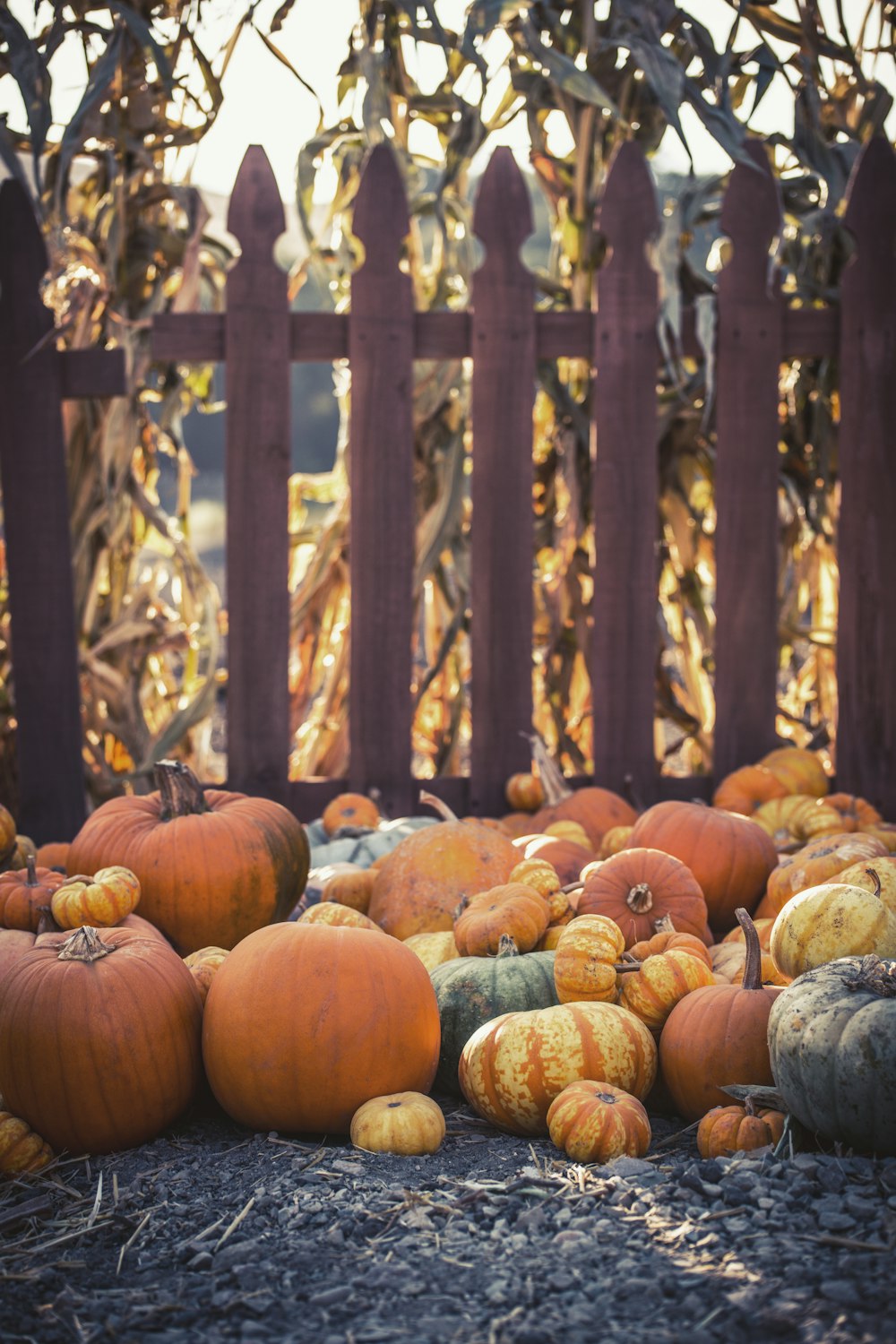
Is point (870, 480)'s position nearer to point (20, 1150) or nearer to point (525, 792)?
point (525, 792)

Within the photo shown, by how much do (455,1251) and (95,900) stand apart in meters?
1.29

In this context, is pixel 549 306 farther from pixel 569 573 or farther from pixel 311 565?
pixel 311 565

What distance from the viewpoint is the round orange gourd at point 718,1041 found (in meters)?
2.55

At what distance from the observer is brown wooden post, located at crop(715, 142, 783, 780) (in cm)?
489

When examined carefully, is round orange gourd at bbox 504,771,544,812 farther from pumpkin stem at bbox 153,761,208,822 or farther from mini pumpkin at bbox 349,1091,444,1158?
mini pumpkin at bbox 349,1091,444,1158

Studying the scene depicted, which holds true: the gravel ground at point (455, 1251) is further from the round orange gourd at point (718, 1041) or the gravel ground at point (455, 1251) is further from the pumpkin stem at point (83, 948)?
the pumpkin stem at point (83, 948)

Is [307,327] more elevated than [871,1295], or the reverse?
[307,327]

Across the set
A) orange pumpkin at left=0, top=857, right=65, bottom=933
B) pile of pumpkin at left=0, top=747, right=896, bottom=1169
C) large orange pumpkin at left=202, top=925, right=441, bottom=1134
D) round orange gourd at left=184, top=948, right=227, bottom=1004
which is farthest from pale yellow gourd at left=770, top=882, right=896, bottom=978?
orange pumpkin at left=0, top=857, right=65, bottom=933

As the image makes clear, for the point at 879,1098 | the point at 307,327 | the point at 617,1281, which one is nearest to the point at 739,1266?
the point at 617,1281

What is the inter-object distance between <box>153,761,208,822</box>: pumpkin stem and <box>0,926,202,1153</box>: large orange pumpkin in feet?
2.45

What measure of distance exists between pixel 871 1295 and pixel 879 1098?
1.51 ft

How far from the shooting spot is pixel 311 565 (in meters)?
5.48

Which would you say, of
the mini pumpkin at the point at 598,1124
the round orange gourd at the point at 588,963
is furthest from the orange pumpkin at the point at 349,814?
the mini pumpkin at the point at 598,1124

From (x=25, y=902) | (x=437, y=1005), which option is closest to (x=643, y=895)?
(x=437, y=1005)
